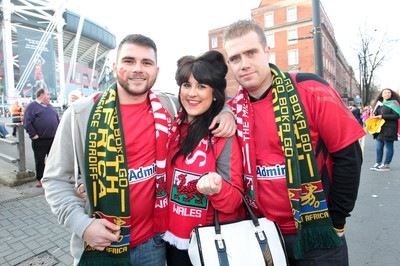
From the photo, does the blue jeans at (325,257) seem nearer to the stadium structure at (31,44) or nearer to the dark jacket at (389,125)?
the dark jacket at (389,125)

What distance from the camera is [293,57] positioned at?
38031 millimetres

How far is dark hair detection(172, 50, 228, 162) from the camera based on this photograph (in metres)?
1.76

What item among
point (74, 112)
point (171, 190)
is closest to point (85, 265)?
point (171, 190)

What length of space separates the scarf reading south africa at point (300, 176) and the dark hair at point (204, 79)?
1.06 feet

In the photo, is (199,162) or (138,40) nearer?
(199,162)

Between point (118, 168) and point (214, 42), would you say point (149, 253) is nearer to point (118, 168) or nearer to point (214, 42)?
point (118, 168)

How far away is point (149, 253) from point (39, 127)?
4.96 metres

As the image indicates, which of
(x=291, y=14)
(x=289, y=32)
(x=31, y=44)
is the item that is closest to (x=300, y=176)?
(x=31, y=44)

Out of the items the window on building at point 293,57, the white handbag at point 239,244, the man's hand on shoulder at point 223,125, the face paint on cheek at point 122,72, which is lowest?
the white handbag at point 239,244

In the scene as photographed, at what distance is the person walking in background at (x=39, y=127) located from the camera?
18.1 ft

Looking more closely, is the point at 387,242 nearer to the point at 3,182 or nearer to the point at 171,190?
the point at 171,190

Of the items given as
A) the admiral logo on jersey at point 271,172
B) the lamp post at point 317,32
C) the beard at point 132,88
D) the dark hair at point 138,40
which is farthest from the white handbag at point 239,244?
the lamp post at point 317,32

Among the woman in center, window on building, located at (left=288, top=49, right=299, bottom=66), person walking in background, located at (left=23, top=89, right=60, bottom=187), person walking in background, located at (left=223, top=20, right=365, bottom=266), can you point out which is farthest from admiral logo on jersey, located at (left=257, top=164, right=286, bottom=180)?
window on building, located at (left=288, top=49, right=299, bottom=66)

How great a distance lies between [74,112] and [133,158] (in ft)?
1.57
